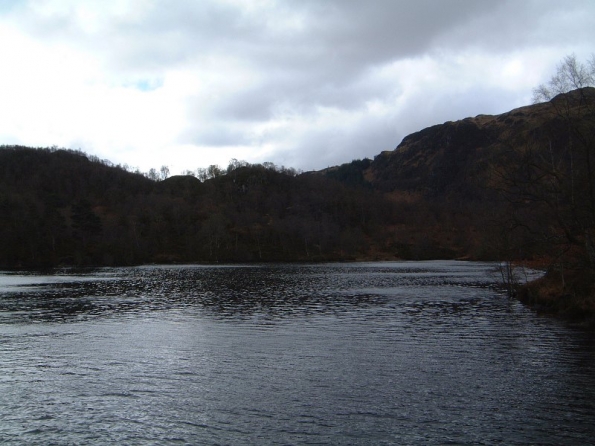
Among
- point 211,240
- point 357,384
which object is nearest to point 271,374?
point 357,384

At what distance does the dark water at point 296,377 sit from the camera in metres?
16.9

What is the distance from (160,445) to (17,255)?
166 m

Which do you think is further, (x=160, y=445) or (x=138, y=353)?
(x=138, y=353)

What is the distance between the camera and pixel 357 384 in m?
22.3

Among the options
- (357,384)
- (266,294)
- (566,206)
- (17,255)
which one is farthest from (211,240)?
(357,384)

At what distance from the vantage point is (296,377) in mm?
23656

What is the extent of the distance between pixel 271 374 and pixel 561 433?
1301 cm

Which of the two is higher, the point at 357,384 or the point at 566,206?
the point at 566,206

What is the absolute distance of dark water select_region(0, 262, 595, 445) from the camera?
16.9 m

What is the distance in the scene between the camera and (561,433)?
16.3 metres

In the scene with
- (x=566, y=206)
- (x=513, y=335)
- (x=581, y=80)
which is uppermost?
(x=581, y=80)

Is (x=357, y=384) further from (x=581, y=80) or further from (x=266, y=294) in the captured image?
(x=266, y=294)

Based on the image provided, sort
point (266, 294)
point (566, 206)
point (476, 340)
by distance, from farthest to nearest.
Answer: point (266, 294) → point (566, 206) → point (476, 340)

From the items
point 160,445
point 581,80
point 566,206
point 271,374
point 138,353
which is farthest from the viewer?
point 566,206
